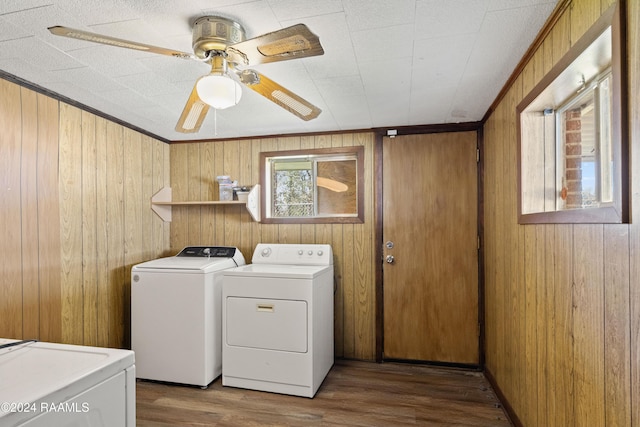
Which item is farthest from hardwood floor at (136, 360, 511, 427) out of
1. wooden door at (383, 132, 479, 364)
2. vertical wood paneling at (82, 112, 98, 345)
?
vertical wood paneling at (82, 112, 98, 345)

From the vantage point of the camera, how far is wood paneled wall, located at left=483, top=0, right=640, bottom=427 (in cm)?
99

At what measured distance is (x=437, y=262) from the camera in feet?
9.67

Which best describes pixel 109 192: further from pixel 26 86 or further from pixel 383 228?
pixel 383 228

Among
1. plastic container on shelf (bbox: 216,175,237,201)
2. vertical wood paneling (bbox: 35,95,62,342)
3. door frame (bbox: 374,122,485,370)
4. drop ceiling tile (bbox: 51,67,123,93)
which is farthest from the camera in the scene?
plastic container on shelf (bbox: 216,175,237,201)

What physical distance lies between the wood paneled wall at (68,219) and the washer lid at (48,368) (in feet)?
3.74

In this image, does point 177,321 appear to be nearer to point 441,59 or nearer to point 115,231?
point 115,231

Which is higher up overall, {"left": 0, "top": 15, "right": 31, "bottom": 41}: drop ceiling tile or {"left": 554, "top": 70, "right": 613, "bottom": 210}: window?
{"left": 0, "top": 15, "right": 31, "bottom": 41}: drop ceiling tile

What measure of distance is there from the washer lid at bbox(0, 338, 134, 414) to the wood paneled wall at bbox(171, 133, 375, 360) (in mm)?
2142

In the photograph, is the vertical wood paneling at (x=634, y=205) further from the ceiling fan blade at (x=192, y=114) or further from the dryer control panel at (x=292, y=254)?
the dryer control panel at (x=292, y=254)

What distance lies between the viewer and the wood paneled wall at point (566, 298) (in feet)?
3.26

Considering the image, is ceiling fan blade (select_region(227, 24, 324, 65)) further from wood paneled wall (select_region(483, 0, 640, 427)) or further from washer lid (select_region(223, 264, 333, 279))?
washer lid (select_region(223, 264, 333, 279))

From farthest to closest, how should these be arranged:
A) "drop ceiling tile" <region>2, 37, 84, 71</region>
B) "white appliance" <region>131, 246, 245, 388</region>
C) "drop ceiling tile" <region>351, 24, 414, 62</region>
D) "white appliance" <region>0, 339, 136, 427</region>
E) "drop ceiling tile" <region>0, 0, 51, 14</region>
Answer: "white appliance" <region>131, 246, 245, 388</region> < "drop ceiling tile" <region>2, 37, 84, 71</region> < "drop ceiling tile" <region>351, 24, 414, 62</region> < "drop ceiling tile" <region>0, 0, 51, 14</region> < "white appliance" <region>0, 339, 136, 427</region>

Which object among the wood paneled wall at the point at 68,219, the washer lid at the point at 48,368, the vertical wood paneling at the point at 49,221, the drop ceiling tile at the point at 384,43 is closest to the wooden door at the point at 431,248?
the drop ceiling tile at the point at 384,43

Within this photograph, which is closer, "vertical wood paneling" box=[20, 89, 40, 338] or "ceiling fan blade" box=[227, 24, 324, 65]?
"ceiling fan blade" box=[227, 24, 324, 65]
